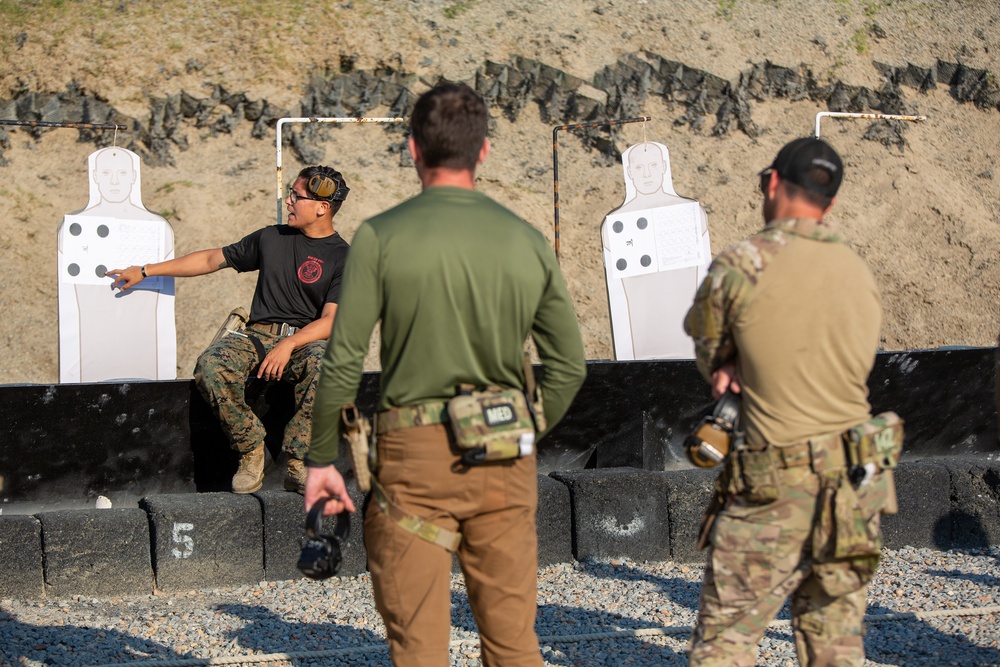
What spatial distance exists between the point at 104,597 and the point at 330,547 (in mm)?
2608

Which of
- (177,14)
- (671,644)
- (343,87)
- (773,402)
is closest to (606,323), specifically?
(343,87)

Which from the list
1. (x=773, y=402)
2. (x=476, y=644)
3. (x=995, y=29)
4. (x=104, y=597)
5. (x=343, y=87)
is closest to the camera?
(x=773, y=402)

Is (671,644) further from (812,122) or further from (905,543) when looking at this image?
(812,122)

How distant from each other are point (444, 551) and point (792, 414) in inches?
35.9

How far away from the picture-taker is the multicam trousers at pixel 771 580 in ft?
9.01

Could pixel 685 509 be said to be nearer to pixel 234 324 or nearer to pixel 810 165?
pixel 234 324

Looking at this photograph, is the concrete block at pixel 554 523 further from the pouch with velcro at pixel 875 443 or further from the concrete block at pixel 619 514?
the pouch with velcro at pixel 875 443

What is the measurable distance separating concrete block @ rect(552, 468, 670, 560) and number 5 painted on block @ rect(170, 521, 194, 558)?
179cm

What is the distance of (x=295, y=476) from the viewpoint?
5367mm

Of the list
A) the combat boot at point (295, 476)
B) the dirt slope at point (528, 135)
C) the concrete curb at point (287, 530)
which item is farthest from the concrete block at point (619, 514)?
the dirt slope at point (528, 135)

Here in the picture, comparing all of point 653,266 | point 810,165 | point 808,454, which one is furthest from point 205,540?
point 653,266

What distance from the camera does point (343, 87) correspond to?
1432 centimetres

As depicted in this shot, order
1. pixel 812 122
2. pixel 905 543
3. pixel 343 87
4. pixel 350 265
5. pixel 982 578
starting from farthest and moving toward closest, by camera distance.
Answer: pixel 812 122
pixel 343 87
pixel 905 543
pixel 982 578
pixel 350 265

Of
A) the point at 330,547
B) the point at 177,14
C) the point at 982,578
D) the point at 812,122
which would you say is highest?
the point at 177,14
